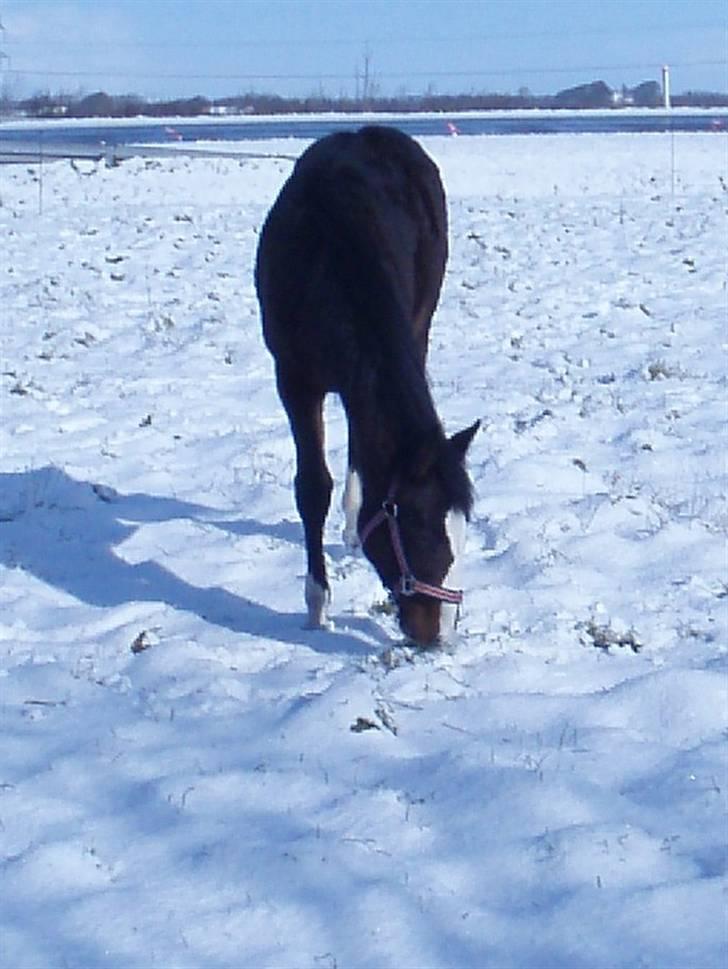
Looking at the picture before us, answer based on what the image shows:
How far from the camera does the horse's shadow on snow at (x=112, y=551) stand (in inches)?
197

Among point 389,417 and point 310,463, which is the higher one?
point 389,417

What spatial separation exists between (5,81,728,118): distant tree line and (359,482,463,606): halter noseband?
60.7 metres

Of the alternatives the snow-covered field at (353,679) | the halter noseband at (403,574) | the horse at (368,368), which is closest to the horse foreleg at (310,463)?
the horse at (368,368)

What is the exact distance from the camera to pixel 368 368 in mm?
4543

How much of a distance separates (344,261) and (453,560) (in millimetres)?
1172

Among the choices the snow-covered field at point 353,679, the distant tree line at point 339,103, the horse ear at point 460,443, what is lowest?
the snow-covered field at point 353,679

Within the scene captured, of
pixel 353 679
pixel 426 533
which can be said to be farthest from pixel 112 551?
pixel 426 533

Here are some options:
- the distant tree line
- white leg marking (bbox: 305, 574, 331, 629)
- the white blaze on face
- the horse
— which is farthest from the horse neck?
the distant tree line

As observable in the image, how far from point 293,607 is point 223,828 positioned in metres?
1.84

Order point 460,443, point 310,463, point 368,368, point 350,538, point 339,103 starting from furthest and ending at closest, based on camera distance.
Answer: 1. point 339,103
2. point 350,538
3. point 310,463
4. point 368,368
5. point 460,443

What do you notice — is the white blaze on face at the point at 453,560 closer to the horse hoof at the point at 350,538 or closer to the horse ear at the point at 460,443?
the horse ear at the point at 460,443

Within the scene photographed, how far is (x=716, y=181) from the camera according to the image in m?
21.8

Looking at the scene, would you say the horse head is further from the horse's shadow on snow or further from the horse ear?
the horse's shadow on snow

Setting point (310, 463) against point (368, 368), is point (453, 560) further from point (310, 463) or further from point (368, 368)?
point (310, 463)
